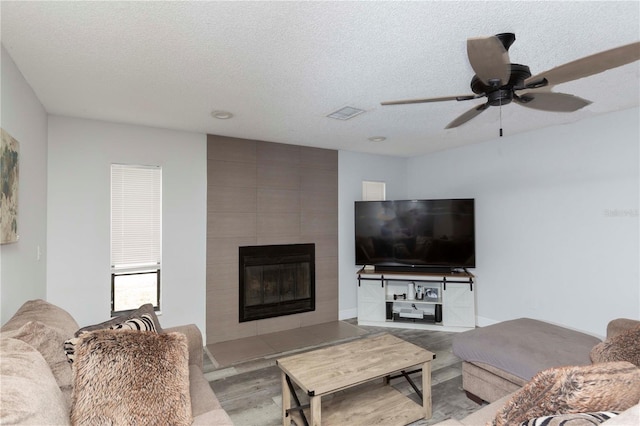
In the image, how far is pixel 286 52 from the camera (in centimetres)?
203

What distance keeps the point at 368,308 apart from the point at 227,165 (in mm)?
2778

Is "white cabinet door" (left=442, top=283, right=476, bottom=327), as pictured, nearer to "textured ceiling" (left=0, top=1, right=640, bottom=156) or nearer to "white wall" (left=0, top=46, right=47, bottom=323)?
"textured ceiling" (left=0, top=1, right=640, bottom=156)

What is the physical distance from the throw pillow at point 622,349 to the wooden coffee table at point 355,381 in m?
1.02

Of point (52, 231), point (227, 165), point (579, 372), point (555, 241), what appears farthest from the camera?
point (227, 165)

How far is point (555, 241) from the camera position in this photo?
148 inches

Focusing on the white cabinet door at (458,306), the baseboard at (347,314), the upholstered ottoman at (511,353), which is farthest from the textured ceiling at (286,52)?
the baseboard at (347,314)

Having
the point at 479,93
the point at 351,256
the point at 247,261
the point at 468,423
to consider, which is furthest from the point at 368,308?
the point at 479,93

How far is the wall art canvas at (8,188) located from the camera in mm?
1770

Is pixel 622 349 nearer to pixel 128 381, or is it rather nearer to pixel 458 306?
pixel 128 381

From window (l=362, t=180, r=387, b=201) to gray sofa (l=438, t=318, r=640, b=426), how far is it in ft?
9.45

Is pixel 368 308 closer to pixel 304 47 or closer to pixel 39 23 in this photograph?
pixel 304 47

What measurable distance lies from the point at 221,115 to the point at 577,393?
3243 mm

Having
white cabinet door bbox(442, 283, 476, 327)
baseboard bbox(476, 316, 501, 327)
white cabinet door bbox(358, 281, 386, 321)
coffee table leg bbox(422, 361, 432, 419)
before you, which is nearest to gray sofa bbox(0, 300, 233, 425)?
coffee table leg bbox(422, 361, 432, 419)

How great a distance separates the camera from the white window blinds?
3.53 metres
